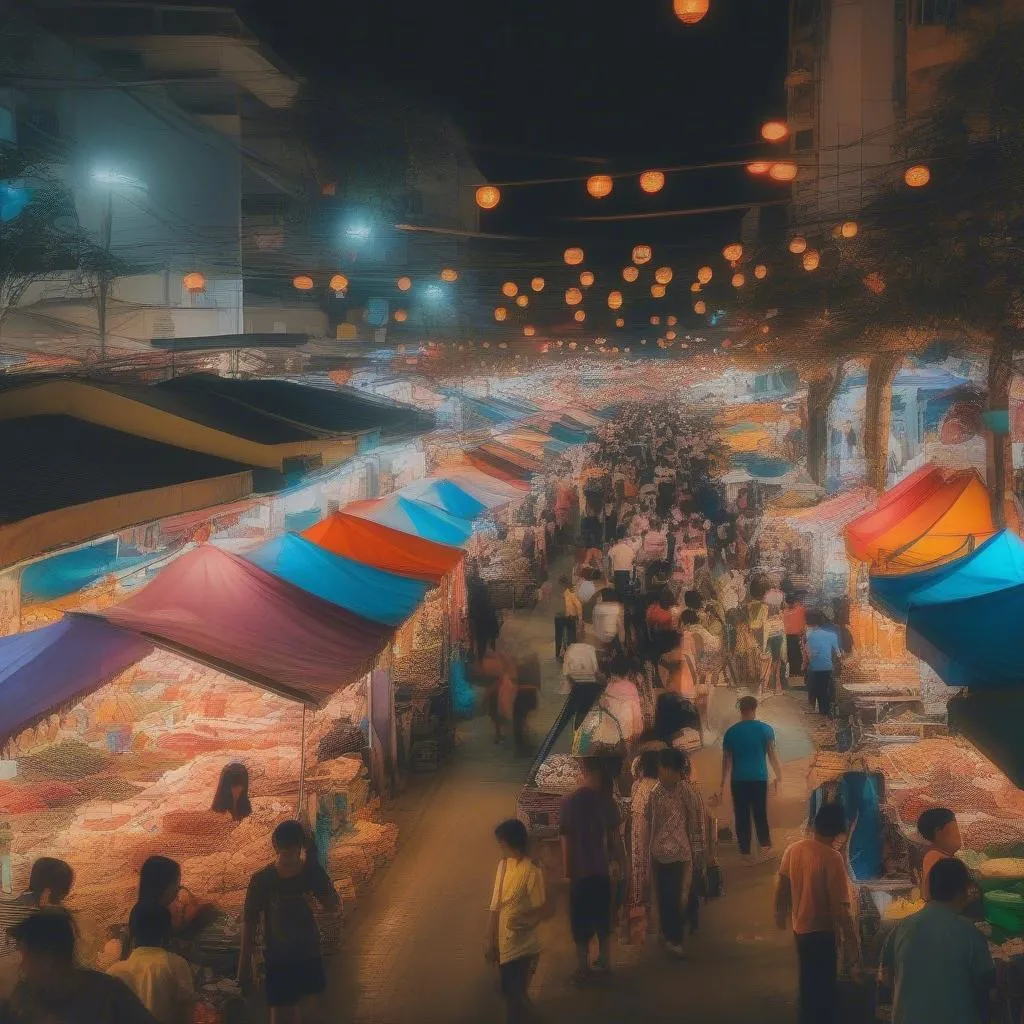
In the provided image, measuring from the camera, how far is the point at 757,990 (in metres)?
6.52

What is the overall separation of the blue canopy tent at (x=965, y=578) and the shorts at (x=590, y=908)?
127 inches

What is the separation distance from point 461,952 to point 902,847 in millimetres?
2843

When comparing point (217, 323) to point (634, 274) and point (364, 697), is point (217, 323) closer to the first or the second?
point (634, 274)

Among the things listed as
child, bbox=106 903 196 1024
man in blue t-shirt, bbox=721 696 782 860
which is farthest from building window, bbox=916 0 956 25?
child, bbox=106 903 196 1024

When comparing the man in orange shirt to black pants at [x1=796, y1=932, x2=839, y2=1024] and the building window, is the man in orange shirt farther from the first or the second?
the building window

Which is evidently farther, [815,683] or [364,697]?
[815,683]

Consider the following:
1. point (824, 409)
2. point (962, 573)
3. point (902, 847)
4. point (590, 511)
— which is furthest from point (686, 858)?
point (824, 409)

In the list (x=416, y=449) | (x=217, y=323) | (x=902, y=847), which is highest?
(x=217, y=323)

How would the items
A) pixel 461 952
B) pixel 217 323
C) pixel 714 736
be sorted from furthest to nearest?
pixel 217 323
pixel 714 736
pixel 461 952

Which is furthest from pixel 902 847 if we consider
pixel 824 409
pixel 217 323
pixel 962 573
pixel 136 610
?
pixel 217 323

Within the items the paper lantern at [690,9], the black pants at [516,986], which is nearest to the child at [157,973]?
the black pants at [516,986]

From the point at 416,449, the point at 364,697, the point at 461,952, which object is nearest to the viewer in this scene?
the point at 461,952

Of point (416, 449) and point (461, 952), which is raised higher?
point (416, 449)

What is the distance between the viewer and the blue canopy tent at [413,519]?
13539 mm
